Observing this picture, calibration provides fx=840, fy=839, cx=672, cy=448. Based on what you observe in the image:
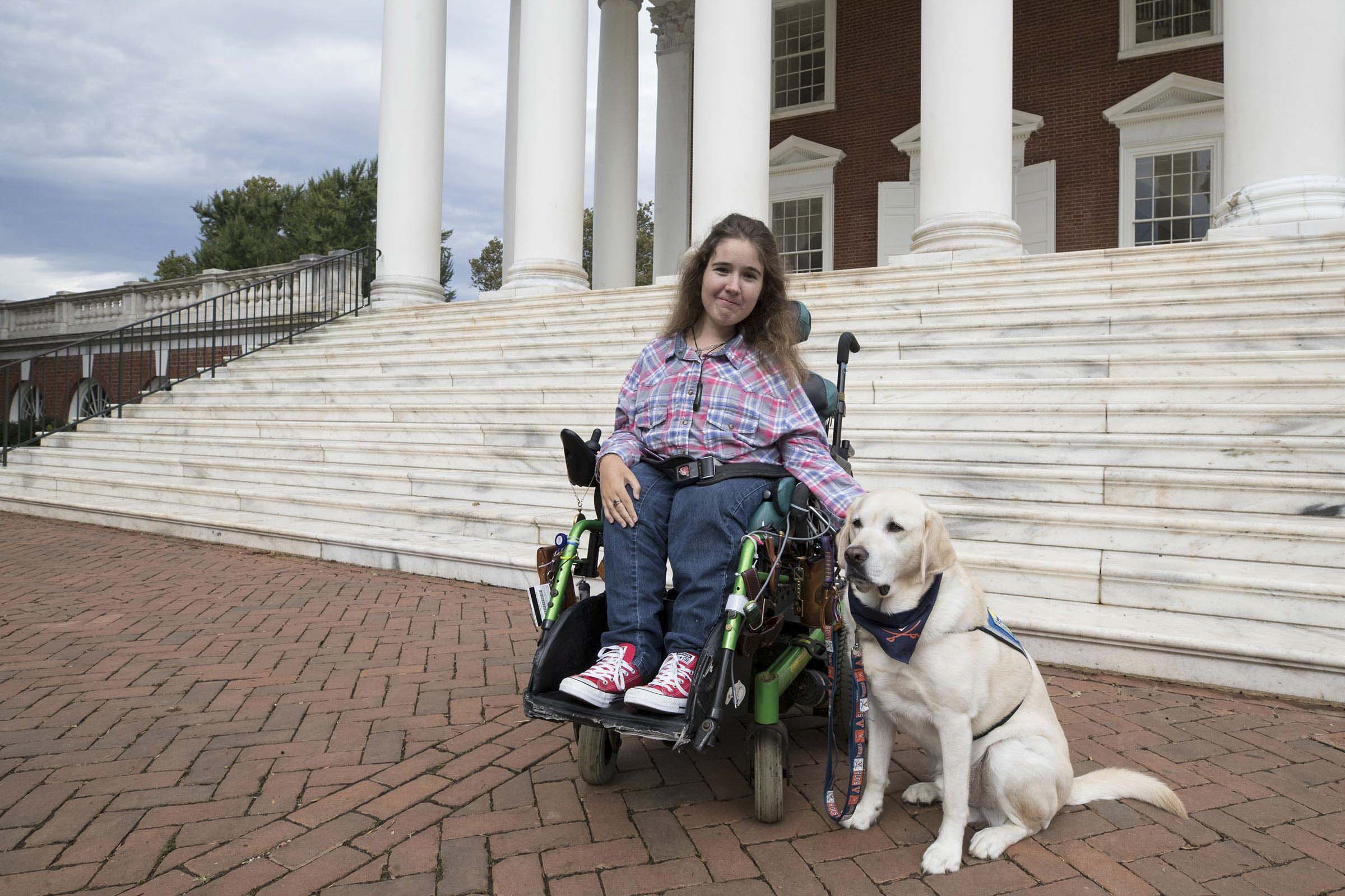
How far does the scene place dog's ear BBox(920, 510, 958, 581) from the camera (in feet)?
7.33

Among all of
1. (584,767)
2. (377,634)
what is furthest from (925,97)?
(584,767)

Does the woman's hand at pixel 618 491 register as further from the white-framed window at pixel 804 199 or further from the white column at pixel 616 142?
the white-framed window at pixel 804 199

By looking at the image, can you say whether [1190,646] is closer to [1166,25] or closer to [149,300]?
[1166,25]

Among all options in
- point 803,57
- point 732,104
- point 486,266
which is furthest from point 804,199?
point 486,266

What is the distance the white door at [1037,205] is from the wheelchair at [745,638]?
1396 cm

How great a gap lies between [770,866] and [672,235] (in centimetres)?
1692

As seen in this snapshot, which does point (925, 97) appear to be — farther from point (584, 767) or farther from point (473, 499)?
point (584, 767)

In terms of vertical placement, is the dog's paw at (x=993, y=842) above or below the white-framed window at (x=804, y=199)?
below

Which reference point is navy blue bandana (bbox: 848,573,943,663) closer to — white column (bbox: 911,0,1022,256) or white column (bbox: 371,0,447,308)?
white column (bbox: 911,0,1022,256)

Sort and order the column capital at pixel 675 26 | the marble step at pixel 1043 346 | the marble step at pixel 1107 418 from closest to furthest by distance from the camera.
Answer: the marble step at pixel 1107 418
the marble step at pixel 1043 346
the column capital at pixel 675 26

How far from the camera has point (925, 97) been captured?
10.3 metres

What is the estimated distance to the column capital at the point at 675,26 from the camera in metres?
18.5

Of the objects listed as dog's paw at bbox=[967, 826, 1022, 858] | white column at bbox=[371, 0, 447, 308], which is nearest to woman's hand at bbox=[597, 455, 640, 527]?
dog's paw at bbox=[967, 826, 1022, 858]

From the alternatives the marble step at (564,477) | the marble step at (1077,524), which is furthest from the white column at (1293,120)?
the marble step at (1077,524)
